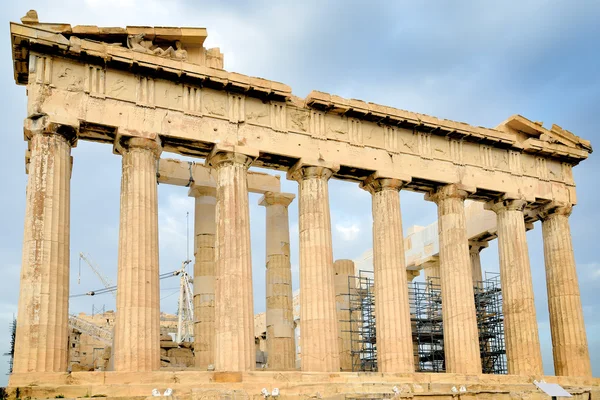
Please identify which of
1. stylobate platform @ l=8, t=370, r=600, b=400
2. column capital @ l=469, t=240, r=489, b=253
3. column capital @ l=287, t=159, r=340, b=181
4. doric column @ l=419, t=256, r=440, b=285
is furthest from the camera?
doric column @ l=419, t=256, r=440, b=285

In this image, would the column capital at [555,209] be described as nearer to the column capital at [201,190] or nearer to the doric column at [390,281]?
the doric column at [390,281]

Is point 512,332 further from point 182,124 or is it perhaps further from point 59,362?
point 59,362

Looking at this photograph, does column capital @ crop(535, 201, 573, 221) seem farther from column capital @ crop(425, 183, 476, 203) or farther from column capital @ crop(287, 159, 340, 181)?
column capital @ crop(287, 159, 340, 181)

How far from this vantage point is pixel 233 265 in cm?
2362

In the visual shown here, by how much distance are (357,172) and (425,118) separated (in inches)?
144

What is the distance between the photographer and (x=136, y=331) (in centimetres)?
2153

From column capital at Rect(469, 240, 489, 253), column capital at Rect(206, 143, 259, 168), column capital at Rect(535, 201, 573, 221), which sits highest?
column capital at Rect(206, 143, 259, 168)

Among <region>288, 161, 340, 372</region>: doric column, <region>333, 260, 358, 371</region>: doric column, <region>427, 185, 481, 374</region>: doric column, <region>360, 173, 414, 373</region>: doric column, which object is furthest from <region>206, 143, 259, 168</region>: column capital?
<region>333, 260, 358, 371</region>: doric column

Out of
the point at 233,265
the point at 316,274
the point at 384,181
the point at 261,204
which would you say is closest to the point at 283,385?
the point at 233,265

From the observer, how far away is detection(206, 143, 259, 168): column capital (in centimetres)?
2459

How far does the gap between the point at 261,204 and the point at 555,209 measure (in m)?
12.8

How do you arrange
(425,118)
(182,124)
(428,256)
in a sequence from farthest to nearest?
1. (428,256)
2. (425,118)
3. (182,124)

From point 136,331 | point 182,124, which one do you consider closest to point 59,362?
point 136,331

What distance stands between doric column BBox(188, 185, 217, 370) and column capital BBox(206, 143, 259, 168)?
15.9 ft
